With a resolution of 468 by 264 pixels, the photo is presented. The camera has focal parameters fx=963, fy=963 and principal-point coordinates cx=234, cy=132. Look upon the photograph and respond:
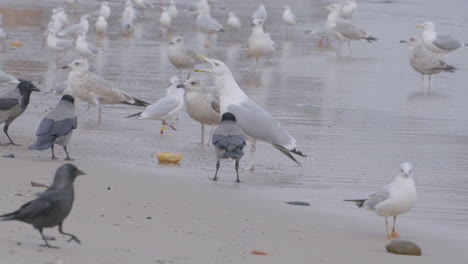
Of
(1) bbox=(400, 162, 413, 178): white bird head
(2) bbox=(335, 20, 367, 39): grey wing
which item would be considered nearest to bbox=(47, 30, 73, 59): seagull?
(2) bbox=(335, 20, 367, 39): grey wing

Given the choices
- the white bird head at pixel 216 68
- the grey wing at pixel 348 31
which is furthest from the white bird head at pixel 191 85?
the grey wing at pixel 348 31

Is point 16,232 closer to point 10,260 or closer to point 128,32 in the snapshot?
point 10,260

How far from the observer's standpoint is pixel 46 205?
5398 millimetres

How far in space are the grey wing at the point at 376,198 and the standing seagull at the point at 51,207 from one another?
94.8 inches

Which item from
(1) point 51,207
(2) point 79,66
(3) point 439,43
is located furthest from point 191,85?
(3) point 439,43

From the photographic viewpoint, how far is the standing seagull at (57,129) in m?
8.60

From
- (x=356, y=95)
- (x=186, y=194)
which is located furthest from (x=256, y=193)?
(x=356, y=95)

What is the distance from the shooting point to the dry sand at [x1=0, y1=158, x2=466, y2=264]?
5.67 m

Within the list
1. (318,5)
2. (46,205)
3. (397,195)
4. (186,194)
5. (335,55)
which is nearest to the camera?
(46,205)

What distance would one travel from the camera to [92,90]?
39.6ft

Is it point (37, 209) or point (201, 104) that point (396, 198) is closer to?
point (37, 209)

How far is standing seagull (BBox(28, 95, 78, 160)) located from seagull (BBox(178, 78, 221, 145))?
81.1 inches

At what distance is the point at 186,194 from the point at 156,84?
768cm

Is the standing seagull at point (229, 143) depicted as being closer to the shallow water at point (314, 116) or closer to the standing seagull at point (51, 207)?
the shallow water at point (314, 116)
